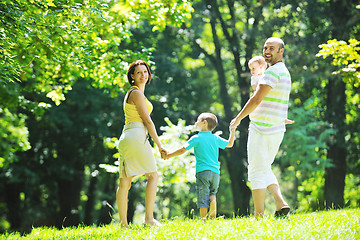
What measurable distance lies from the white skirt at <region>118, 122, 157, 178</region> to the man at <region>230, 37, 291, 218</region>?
3.93ft

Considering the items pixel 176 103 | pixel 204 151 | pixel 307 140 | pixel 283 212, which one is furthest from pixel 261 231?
pixel 176 103

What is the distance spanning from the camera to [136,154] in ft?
18.2

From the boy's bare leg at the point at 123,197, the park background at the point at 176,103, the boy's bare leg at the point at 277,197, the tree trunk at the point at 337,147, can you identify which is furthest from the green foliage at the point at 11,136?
the boy's bare leg at the point at 277,197

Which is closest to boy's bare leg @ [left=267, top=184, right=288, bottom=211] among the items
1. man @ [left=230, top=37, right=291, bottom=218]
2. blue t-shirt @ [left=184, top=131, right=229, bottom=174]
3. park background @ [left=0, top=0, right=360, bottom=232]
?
man @ [left=230, top=37, right=291, bottom=218]

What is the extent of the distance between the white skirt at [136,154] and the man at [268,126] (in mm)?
1198

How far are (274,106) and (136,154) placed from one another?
5.88 feet

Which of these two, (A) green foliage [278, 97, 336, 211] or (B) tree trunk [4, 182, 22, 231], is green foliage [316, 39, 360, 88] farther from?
(B) tree trunk [4, 182, 22, 231]

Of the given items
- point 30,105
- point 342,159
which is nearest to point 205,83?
point 342,159

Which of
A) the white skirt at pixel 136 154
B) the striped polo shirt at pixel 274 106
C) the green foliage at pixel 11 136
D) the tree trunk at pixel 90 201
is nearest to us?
the striped polo shirt at pixel 274 106

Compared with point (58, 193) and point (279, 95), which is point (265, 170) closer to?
point (279, 95)

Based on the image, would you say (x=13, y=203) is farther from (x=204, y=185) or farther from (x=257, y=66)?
(x=257, y=66)

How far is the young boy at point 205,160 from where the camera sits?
600cm

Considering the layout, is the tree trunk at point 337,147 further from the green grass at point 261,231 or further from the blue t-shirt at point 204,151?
the green grass at point 261,231

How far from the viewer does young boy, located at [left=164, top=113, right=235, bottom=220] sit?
6.00 m
